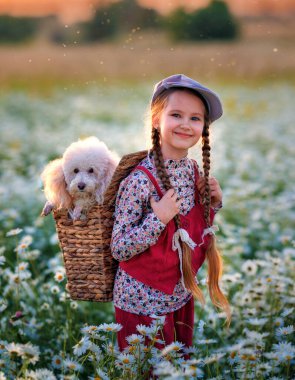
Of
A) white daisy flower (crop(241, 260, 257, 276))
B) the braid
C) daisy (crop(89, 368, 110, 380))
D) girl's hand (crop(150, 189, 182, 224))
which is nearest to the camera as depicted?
daisy (crop(89, 368, 110, 380))

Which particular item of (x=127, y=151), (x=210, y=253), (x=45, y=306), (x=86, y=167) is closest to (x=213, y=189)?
(x=210, y=253)

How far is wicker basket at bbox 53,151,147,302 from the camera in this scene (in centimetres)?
247

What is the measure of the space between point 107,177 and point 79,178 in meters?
0.14

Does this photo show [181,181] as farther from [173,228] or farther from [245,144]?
[245,144]

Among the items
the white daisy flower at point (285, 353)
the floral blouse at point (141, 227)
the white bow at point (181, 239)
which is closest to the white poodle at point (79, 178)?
the floral blouse at point (141, 227)

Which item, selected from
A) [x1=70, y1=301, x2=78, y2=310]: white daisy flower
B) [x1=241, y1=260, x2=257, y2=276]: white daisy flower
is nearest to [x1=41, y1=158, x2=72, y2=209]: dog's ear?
[x1=70, y1=301, x2=78, y2=310]: white daisy flower

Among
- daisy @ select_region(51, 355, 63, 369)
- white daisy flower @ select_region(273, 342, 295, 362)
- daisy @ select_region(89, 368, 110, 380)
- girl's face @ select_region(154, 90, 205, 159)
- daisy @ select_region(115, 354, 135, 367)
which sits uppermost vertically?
girl's face @ select_region(154, 90, 205, 159)

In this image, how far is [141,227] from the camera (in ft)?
7.70

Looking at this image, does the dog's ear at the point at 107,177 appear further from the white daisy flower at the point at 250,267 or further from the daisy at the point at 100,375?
the white daisy flower at the point at 250,267

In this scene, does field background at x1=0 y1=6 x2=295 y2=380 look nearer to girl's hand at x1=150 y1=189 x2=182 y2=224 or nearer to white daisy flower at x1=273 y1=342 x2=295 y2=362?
white daisy flower at x1=273 y1=342 x2=295 y2=362

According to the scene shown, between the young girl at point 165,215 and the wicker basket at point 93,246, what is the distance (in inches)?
1.9

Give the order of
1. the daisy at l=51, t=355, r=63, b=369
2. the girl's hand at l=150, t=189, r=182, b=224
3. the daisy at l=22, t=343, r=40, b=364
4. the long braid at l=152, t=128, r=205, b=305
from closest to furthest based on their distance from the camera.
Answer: the daisy at l=22, t=343, r=40, b=364 → the girl's hand at l=150, t=189, r=182, b=224 → the long braid at l=152, t=128, r=205, b=305 → the daisy at l=51, t=355, r=63, b=369

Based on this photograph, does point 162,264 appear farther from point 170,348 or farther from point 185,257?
point 170,348

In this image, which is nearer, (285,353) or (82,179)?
(285,353)
